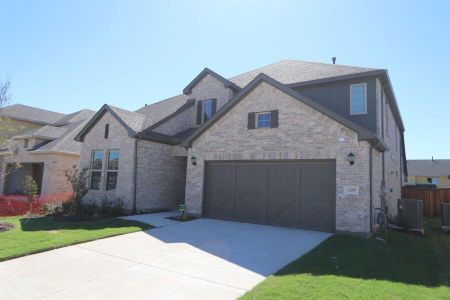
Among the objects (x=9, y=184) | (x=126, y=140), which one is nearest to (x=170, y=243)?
(x=126, y=140)

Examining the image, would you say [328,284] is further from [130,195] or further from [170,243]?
[130,195]

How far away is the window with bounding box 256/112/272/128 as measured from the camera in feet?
42.5

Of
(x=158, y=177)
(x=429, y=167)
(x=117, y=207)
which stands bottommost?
(x=117, y=207)

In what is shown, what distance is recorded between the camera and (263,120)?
13.1 meters

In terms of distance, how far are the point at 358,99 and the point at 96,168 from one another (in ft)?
44.5

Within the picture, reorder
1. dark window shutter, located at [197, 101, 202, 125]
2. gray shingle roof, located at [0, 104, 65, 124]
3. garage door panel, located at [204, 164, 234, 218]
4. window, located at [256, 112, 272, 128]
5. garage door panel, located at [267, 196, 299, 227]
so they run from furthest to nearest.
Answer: gray shingle roof, located at [0, 104, 65, 124] < dark window shutter, located at [197, 101, 202, 125] < garage door panel, located at [204, 164, 234, 218] < window, located at [256, 112, 272, 128] < garage door panel, located at [267, 196, 299, 227]

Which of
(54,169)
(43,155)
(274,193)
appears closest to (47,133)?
(43,155)

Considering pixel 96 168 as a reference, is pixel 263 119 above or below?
above

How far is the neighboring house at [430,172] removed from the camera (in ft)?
142

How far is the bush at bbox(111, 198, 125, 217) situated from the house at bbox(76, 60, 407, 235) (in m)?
0.23

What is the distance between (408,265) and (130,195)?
11.8m

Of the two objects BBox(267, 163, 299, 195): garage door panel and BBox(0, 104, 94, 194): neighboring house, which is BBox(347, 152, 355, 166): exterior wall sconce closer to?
→ BBox(267, 163, 299, 195): garage door panel

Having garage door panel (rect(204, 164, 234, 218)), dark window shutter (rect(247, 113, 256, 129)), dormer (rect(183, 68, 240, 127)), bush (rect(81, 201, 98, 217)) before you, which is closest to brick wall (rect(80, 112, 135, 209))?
bush (rect(81, 201, 98, 217))

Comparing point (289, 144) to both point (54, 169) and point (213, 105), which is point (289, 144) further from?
point (54, 169)
